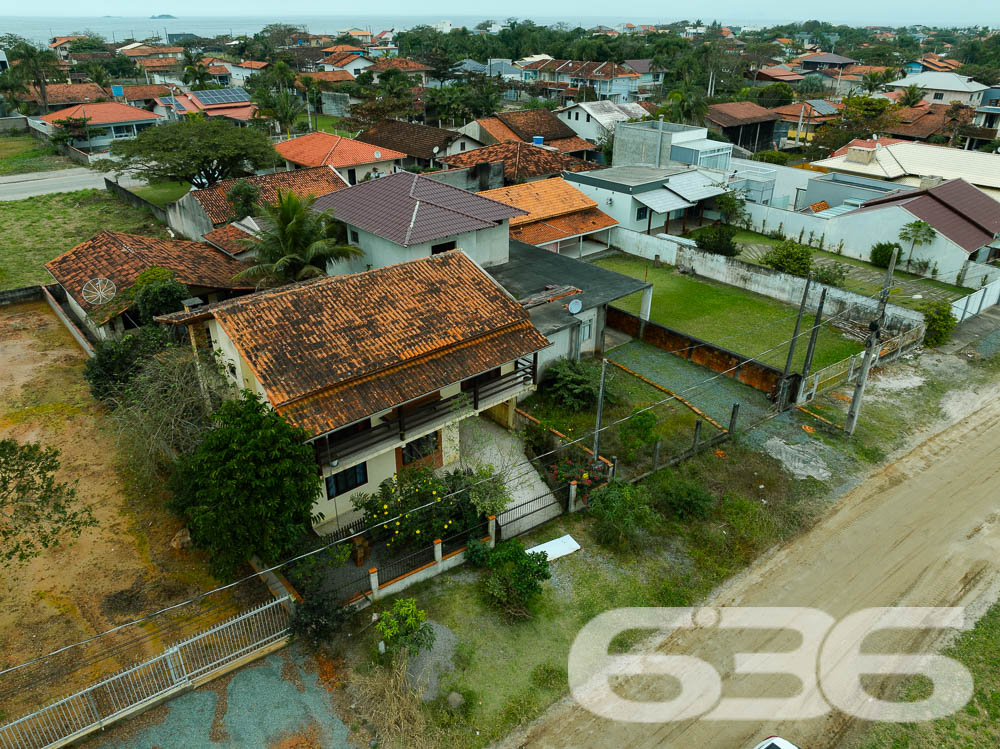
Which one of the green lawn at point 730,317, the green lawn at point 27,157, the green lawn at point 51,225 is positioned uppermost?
the green lawn at point 730,317

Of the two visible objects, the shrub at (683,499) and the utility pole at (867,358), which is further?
the utility pole at (867,358)

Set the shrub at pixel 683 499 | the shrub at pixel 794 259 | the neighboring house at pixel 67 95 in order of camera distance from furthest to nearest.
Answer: the neighboring house at pixel 67 95 < the shrub at pixel 794 259 < the shrub at pixel 683 499

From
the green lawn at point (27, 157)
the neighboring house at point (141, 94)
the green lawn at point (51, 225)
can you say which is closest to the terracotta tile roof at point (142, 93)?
the neighboring house at point (141, 94)

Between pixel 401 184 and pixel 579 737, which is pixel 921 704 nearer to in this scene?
pixel 579 737

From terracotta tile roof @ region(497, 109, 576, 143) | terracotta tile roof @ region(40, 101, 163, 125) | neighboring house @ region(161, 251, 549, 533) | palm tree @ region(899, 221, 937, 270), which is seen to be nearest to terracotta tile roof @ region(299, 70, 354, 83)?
terracotta tile roof @ region(40, 101, 163, 125)

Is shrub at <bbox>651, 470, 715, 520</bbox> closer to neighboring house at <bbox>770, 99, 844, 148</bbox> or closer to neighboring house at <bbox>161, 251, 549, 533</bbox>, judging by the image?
neighboring house at <bbox>161, 251, 549, 533</bbox>

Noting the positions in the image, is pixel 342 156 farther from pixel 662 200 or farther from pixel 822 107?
pixel 822 107

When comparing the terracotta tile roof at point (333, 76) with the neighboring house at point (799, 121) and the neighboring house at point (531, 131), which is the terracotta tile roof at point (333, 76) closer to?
the neighboring house at point (531, 131)
